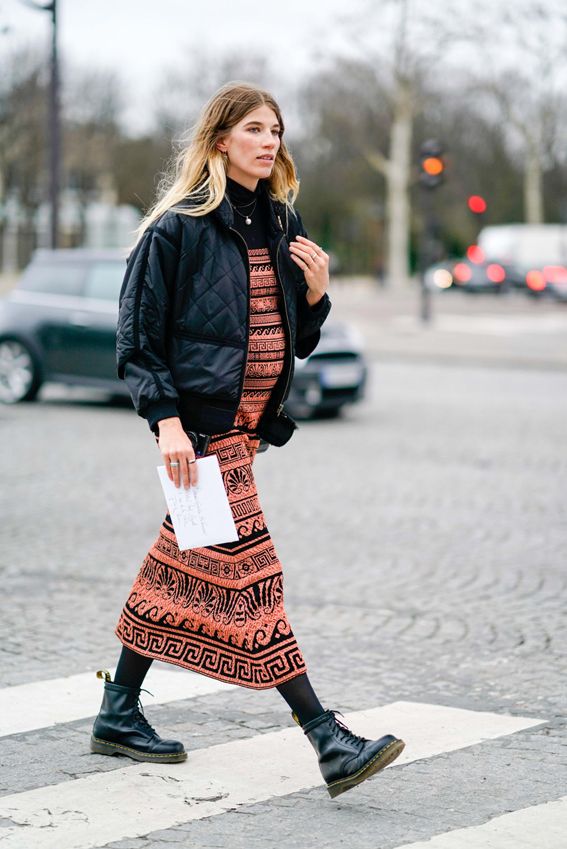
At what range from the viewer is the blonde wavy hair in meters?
3.95

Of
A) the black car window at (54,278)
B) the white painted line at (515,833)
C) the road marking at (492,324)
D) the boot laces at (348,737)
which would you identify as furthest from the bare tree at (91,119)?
the white painted line at (515,833)

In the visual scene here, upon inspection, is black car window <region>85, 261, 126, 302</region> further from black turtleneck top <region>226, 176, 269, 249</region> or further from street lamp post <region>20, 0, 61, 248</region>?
black turtleneck top <region>226, 176, 269, 249</region>

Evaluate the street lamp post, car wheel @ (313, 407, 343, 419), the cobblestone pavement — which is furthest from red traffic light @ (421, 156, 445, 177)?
the cobblestone pavement

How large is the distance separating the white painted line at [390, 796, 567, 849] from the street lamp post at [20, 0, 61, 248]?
60.0 feet

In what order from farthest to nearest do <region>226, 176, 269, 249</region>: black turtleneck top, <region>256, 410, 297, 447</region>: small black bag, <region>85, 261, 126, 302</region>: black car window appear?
<region>85, 261, 126, 302</region>: black car window, <region>256, 410, 297, 447</region>: small black bag, <region>226, 176, 269, 249</region>: black turtleneck top

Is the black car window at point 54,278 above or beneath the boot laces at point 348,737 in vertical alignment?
above

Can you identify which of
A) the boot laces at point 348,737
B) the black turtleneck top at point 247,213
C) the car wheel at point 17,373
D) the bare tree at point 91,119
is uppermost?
the bare tree at point 91,119

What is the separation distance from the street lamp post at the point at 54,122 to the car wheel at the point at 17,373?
23.4 feet

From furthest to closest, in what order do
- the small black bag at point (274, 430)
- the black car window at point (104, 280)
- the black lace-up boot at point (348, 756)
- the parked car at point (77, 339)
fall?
the black car window at point (104, 280) → the parked car at point (77, 339) → the small black bag at point (274, 430) → the black lace-up boot at point (348, 756)

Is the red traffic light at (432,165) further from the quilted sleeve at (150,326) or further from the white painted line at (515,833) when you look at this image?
the white painted line at (515,833)

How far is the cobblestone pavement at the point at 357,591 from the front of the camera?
3908 mm

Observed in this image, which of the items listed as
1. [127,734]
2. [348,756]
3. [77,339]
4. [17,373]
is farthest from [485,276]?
[348,756]

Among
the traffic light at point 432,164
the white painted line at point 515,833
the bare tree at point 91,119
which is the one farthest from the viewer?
the bare tree at point 91,119

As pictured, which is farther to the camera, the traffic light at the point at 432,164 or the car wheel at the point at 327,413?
the traffic light at the point at 432,164
